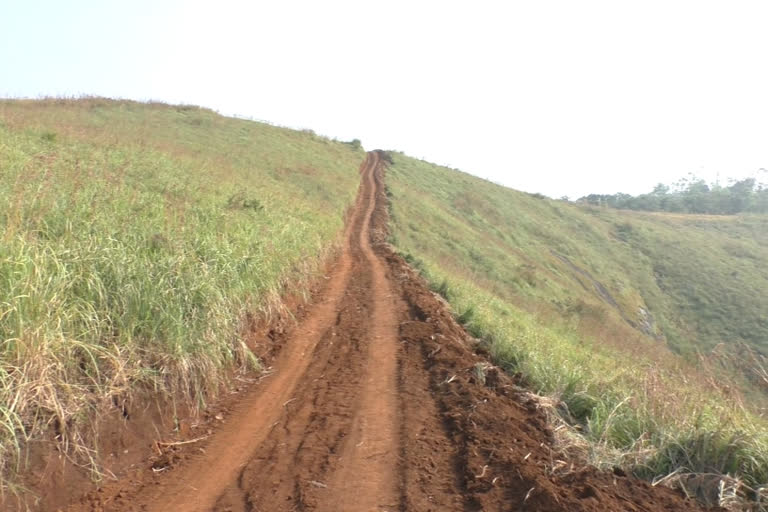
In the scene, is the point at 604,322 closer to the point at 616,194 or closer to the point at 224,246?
the point at 224,246

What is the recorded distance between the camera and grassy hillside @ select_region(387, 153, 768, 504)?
4.66m

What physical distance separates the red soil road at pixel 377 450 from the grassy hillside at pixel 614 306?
57 centimetres

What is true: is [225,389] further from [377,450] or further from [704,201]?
[704,201]

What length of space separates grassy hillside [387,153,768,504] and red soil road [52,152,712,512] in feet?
1.86

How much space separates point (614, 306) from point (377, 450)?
102 ft

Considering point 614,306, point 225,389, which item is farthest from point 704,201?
point 225,389

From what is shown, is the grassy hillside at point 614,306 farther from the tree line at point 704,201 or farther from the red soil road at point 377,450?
the tree line at point 704,201

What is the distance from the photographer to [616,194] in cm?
9819

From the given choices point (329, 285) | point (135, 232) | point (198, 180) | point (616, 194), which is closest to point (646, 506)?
point (135, 232)

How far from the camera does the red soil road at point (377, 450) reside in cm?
357

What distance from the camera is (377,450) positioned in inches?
171

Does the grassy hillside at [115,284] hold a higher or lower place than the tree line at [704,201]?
lower

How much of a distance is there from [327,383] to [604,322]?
19.3 meters

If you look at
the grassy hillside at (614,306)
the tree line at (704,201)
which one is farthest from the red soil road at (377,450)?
the tree line at (704,201)
